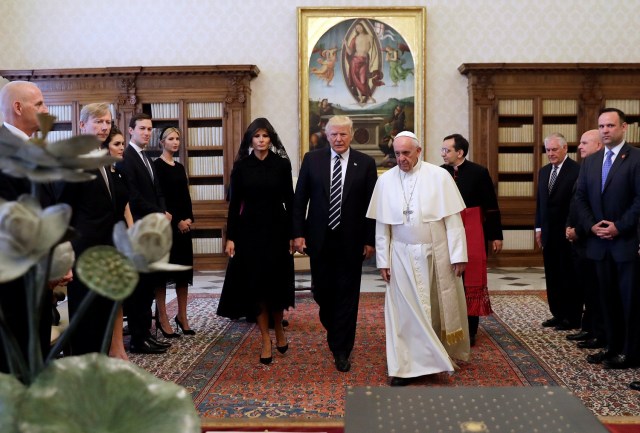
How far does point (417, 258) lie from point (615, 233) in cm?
143

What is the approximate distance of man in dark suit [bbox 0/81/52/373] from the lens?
2089 mm

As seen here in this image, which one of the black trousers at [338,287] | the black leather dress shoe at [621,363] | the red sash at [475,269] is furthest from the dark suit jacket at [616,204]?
the black trousers at [338,287]

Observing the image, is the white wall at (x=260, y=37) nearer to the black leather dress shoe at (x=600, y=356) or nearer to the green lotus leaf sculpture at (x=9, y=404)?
the black leather dress shoe at (x=600, y=356)

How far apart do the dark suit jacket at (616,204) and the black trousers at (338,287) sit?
1719mm

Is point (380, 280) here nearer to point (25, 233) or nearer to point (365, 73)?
point (365, 73)

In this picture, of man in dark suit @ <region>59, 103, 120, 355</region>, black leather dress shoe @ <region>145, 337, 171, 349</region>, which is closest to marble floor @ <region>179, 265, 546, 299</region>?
black leather dress shoe @ <region>145, 337, 171, 349</region>

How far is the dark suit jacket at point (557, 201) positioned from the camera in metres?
6.10

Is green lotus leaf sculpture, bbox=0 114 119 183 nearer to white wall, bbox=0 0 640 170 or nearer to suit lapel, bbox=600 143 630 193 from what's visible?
suit lapel, bbox=600 143 630 193

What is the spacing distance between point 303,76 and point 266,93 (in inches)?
25.2

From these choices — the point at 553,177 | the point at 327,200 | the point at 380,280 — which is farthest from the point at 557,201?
the point at 380,280

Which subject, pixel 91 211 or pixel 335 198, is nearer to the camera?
pixel 91 211

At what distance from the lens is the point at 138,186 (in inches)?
203

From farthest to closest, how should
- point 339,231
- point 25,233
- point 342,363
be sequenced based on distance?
point 339,231 < point 342,363 < point 25,233

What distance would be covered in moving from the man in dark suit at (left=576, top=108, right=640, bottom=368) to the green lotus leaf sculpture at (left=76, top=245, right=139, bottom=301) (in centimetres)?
450
